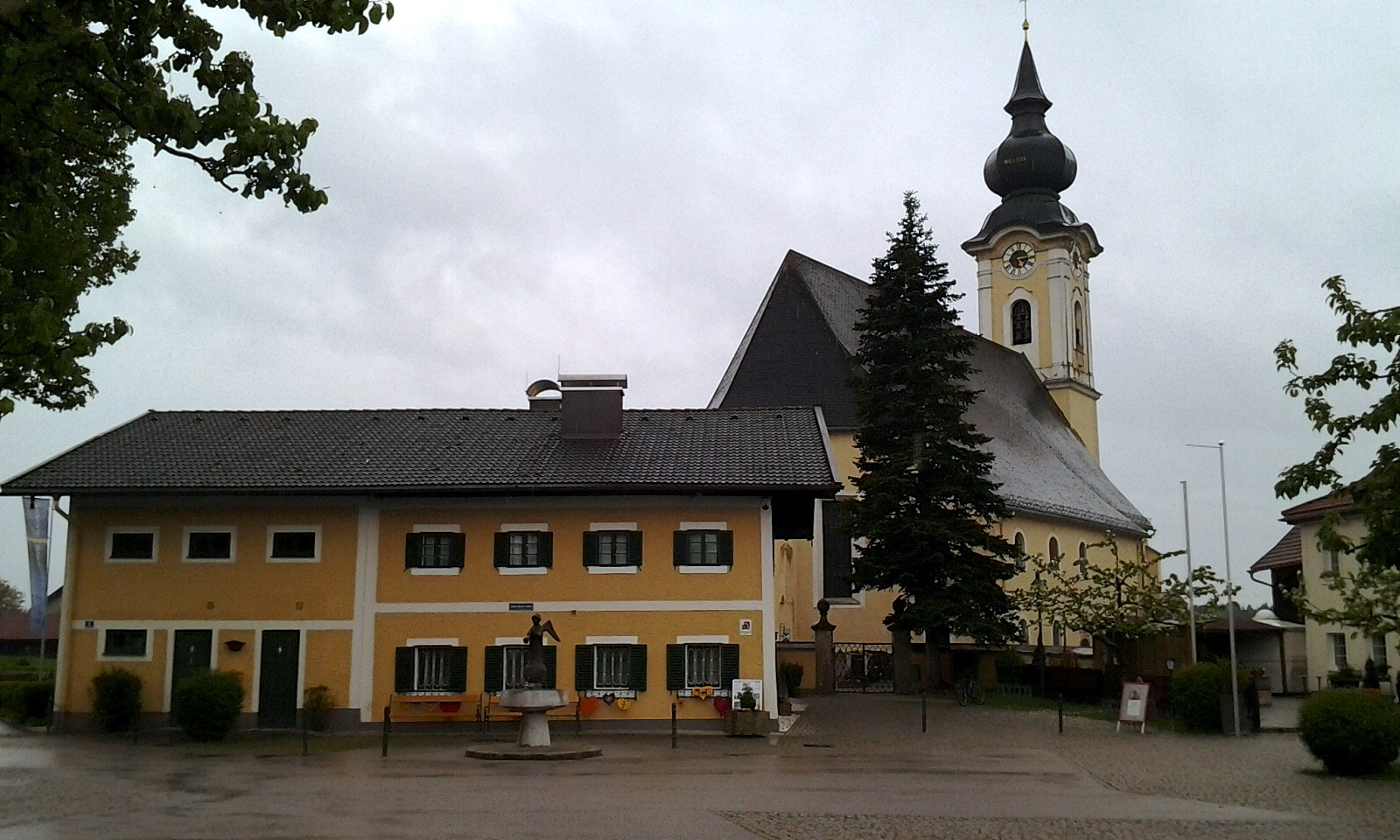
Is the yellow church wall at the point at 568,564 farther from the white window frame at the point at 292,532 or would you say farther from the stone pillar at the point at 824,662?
the stone pillar at the point at 824,662

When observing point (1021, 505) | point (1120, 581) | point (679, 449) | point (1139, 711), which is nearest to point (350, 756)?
point (679, 449)

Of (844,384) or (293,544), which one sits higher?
(844,384)

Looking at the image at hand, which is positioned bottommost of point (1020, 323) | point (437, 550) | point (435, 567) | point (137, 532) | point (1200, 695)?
point (1200, 695)

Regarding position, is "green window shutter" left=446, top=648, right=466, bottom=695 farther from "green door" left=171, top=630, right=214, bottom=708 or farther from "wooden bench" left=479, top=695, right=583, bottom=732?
"green door" left=171, top=630, right=214, bottom=708

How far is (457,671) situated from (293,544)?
14.0 ft

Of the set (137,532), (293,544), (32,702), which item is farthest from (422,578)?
(32,702)

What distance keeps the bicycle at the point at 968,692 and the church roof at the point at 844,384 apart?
819 centimetres

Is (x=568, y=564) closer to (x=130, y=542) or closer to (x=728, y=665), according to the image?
(x=728, y=665)

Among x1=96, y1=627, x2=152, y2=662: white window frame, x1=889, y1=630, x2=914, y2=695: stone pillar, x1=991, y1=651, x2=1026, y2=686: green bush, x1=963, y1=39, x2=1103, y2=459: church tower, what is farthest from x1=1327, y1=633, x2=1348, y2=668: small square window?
x1=96, y1=627, x2=152, y2=662: white window frame

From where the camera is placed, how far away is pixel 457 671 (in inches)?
1051

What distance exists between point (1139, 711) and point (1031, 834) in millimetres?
13617

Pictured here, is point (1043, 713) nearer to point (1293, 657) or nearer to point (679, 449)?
point (679, 449)

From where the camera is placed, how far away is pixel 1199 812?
15.2 meters

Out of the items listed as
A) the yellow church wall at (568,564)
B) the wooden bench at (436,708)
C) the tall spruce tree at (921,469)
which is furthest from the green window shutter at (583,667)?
the tall spruce tree at (921,469)
